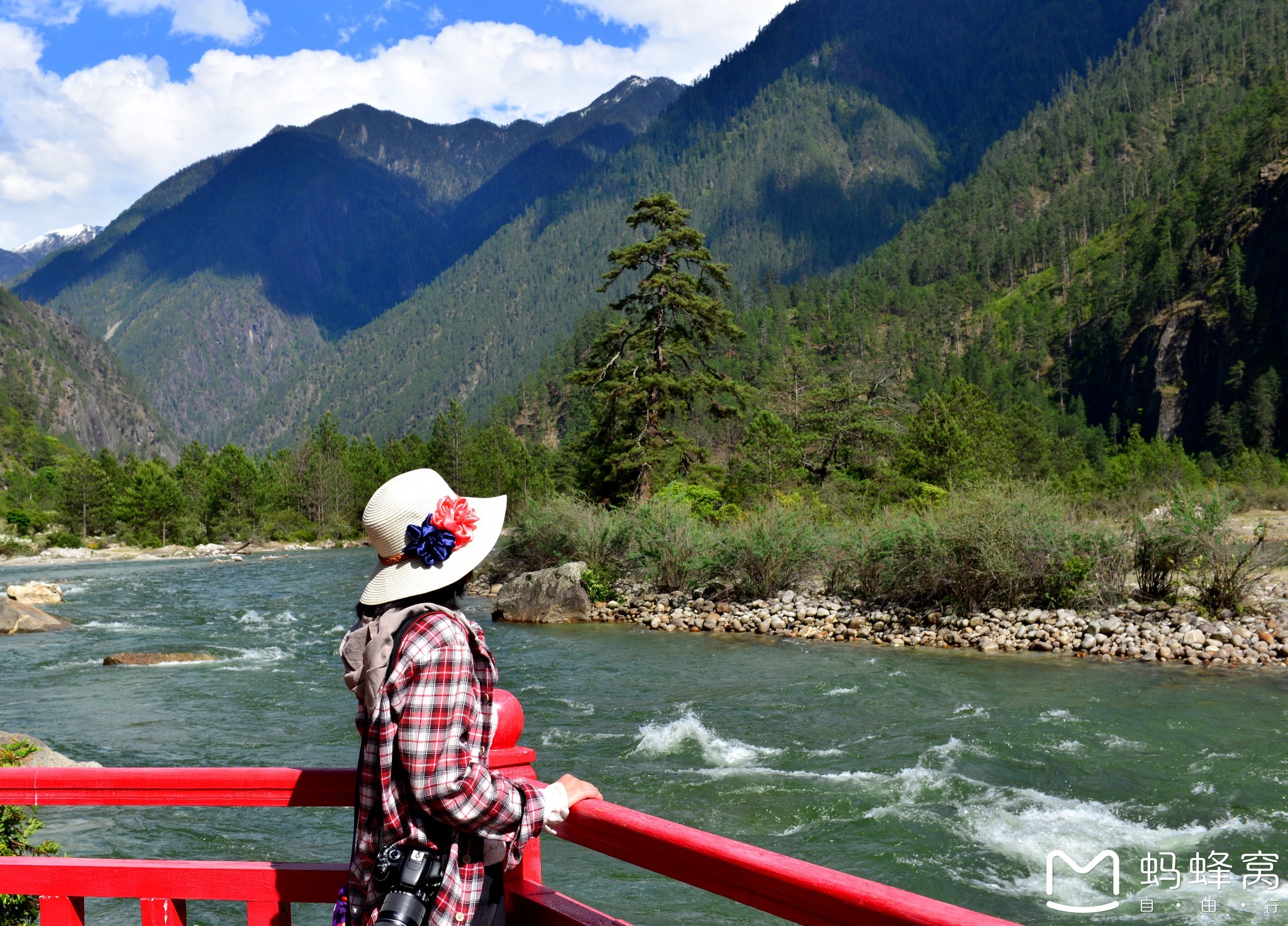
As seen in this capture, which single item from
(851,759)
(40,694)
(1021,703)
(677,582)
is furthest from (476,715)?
(677,582)

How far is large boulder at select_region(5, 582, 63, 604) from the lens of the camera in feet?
94.4

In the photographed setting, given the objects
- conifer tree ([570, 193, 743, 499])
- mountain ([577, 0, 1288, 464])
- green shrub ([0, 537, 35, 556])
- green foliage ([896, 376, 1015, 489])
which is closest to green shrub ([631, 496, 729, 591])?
conifer tree ([570, 193, 743, 499])

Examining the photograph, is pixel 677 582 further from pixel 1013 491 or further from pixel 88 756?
pixel 88 756

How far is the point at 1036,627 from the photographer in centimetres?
1761

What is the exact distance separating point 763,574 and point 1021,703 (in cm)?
996

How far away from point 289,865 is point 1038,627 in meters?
17.4

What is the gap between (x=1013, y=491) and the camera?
20297 millimetres

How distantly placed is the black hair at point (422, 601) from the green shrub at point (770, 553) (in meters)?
20.3

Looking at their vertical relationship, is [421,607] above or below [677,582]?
above

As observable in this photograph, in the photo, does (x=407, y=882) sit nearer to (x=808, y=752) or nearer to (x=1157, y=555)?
(x=808, y=752)

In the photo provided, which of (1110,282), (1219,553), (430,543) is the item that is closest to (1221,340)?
(1110,282)

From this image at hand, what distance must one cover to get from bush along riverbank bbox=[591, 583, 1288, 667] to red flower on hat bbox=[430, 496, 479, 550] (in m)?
16.4

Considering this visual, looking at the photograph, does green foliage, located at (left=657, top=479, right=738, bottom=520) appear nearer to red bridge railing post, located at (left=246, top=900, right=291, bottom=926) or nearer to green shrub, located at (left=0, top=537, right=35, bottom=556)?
red bridge railing post, located at (left=246, top=900, right=291, bottom=926)
